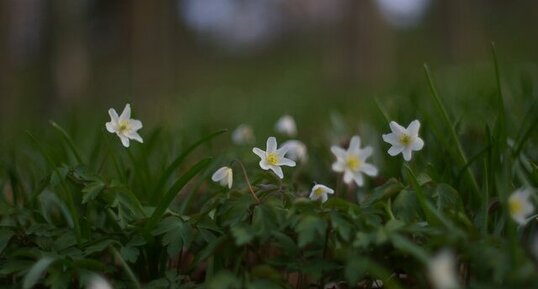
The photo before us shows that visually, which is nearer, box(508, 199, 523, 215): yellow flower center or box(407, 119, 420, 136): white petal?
box(508, 199, 523, 215): yellow flower center

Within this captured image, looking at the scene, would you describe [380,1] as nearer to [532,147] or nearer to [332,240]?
[532,147]

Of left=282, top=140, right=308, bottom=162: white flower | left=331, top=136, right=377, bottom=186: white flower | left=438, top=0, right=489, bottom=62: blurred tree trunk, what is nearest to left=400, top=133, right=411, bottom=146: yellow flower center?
left=331, top=136, right=377, bottom=186: white flower

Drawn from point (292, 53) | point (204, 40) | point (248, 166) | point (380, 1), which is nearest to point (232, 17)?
point (204, 40)

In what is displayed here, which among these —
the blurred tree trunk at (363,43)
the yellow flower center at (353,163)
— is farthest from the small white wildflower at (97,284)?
the blurred tree trunk at (363,43)

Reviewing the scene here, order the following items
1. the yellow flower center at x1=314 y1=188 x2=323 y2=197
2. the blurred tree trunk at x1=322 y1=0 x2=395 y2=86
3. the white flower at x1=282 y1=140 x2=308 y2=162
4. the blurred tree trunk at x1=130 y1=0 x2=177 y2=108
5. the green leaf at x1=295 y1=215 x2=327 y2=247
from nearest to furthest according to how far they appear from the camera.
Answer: the green leaf at x1=295 y1=215 x2=327 y2=247 → the yellow flower center at x1=314 y1=188 x2=323 y2=197 → the white flower at x1=282 y1=140 x2=308 y2=162 → the blurred tree trunk at x1=130 y1=0 x2=177 y2=108 → the blurred tree trunk at x1=322 y1=0 x2=395 y2=86

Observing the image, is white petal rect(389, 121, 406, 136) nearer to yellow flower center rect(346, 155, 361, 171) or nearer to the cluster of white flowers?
the cluster of white flowers

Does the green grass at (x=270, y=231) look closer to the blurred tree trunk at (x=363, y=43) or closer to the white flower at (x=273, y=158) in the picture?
the white flower at (x=273, y=158)
